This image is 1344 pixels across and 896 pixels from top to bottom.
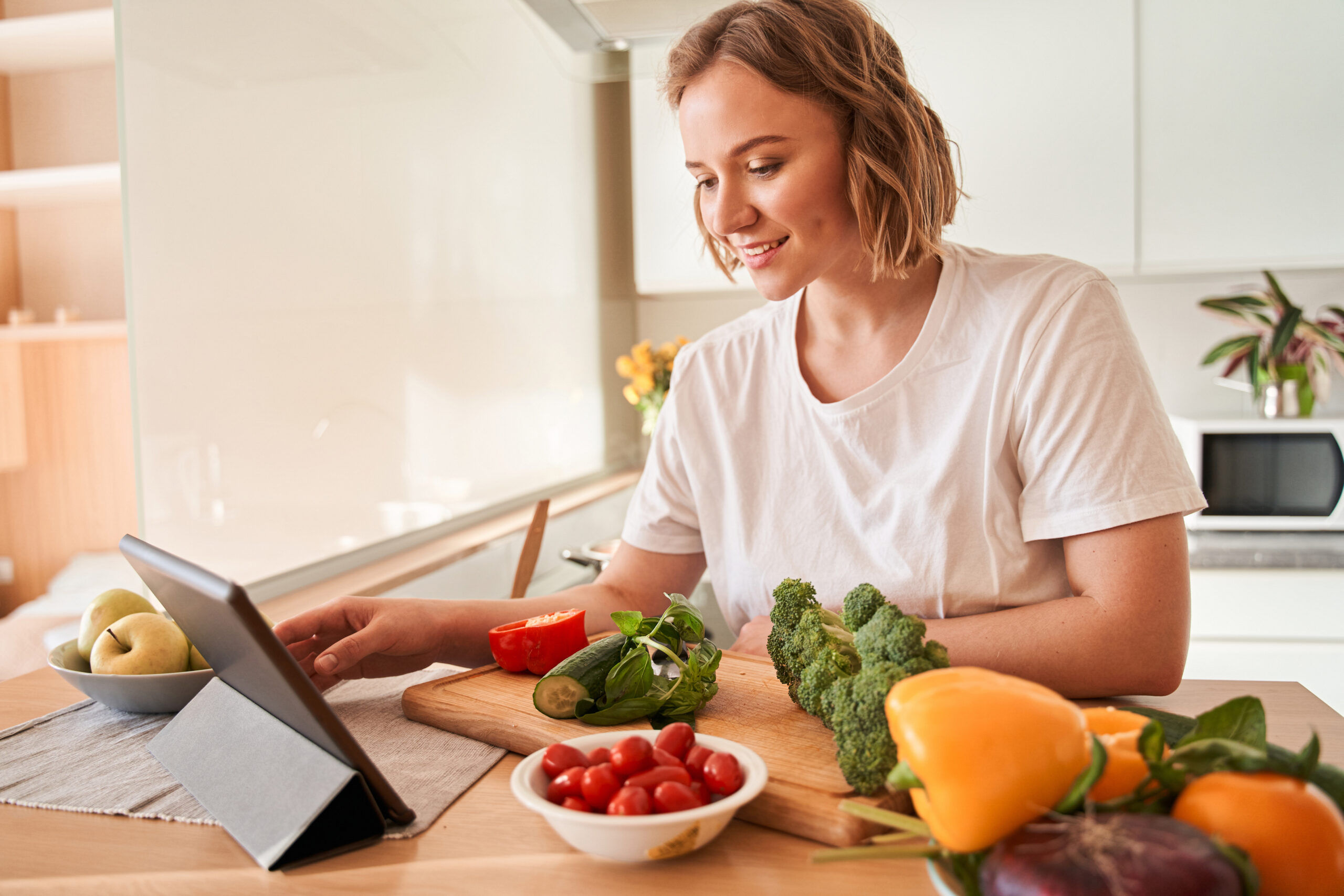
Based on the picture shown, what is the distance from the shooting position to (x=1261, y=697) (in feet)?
3.10

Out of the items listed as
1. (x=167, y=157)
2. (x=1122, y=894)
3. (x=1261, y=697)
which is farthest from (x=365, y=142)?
(x=1122, y=894)

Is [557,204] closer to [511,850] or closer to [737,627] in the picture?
[737,627]

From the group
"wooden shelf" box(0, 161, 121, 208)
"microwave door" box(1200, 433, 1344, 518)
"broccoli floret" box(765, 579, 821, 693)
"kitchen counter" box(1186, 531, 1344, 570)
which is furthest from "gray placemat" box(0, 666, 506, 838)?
"microwave door" box(1200, 433, 1344, 518)

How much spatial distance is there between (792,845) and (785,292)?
2.15ft

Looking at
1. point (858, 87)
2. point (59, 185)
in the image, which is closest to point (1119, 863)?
point (858, 87)

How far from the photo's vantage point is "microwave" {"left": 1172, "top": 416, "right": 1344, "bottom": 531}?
8.50 ft

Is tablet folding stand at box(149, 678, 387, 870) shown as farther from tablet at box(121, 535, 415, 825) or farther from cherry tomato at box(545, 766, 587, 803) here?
cherry tomato at box(545, 766, 587, 803)

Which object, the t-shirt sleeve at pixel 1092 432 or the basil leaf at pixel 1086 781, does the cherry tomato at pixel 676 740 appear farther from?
the t-shirt sleeve at pixel 1092 432

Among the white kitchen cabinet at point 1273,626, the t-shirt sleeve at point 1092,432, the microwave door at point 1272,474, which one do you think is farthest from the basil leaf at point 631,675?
the microwave door at point 1272,474

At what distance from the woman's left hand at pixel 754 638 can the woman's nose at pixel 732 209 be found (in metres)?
0.44

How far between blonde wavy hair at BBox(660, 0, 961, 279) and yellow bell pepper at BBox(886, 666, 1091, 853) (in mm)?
711

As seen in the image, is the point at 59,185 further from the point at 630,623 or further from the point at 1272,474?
the point at 1272,474

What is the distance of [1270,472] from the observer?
2625mm

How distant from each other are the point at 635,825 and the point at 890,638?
0.20 m
